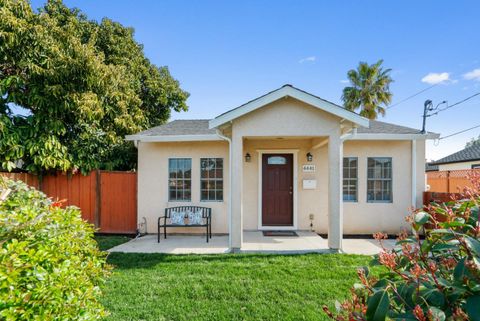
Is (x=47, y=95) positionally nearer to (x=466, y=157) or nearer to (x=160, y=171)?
(x=160, y=171)

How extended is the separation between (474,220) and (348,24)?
37.6 feet

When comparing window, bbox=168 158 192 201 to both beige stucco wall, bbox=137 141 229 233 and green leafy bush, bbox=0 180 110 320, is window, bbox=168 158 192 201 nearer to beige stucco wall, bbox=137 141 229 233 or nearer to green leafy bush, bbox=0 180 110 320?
beige stucco wall, bbox=137 141 229 233

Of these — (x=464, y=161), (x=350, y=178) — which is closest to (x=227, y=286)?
(x=350, y=178)

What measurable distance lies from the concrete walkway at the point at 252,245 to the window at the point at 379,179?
4.62ft

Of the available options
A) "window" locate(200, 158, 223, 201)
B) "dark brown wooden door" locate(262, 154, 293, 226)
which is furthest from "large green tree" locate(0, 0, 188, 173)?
"dark brown wooden door" locate(262, 154, 293, 226)

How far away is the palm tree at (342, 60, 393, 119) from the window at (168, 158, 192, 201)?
17.7 m

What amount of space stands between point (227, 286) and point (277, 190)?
4.72 meters

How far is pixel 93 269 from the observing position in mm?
2729

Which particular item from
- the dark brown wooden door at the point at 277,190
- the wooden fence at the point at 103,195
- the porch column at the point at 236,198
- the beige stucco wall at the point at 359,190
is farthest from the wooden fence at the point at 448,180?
the wooden fence at the point at 103,195

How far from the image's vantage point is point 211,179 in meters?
8.66

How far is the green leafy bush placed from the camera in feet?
6.18

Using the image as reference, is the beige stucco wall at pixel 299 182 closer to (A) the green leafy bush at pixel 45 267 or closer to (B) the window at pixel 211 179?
(B) the window at pixel 211 179

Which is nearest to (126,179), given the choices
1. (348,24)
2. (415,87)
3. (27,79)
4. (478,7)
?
(27,79)

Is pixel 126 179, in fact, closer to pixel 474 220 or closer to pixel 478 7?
Result: pixel 474 220
